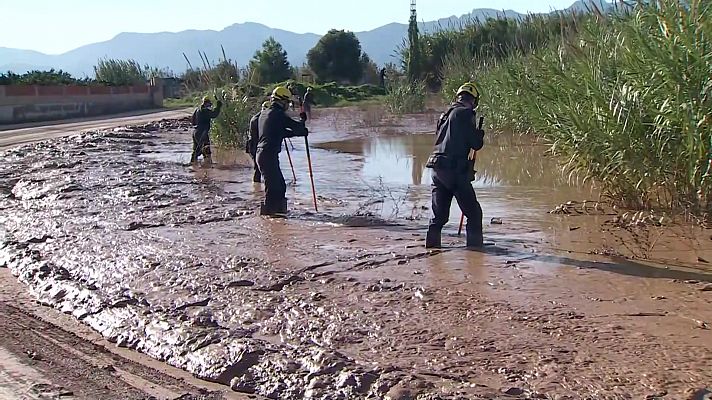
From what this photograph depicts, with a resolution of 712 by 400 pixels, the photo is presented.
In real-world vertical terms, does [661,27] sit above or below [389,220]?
above

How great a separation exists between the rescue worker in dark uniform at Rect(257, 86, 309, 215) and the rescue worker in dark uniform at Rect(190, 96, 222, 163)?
699 cm

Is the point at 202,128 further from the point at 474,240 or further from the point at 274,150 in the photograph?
the point at 474,240

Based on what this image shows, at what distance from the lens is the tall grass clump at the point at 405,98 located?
108 feet

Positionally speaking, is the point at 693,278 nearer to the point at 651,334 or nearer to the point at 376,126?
the point at 651,334

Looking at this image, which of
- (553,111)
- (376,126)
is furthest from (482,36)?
(553,111)

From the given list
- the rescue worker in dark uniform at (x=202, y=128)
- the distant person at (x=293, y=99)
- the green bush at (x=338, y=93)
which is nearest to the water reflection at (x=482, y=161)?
the distant person at (x=293, y=99)

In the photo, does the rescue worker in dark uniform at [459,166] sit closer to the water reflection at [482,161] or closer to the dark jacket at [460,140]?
the dark jacket at [460,140]

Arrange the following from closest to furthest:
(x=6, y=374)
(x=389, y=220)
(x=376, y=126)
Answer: (x=6, y=374)
(x=389, y=220)
(x=376, y=126)

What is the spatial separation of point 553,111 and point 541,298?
5.44 metres

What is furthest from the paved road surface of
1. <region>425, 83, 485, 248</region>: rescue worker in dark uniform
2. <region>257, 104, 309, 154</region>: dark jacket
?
<region>425, 83, 485, 248</region>: rescue worker in dark uniform

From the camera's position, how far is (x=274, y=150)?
11250mm

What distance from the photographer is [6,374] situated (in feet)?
17.4

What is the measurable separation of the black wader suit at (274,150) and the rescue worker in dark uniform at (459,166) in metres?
2.93

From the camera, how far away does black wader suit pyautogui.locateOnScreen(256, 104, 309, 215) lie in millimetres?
10984
